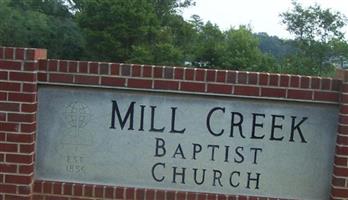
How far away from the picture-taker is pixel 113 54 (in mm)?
45281

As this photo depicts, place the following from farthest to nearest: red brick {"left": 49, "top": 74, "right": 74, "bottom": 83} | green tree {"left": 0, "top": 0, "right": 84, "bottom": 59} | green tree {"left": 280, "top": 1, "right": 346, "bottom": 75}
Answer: green tree {"left": 0, "top": 0, "right": 84, "bottom": 59}
green tree {"left": 280, "top": 1, "right": 346, "bottom": 75}
red brick {"left": 49, "top": 74, "right": 74, "bottom": 83}

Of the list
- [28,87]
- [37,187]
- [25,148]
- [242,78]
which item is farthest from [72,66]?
[242,78]

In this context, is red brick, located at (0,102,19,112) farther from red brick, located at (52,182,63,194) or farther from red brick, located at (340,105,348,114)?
red brick, located at (340,105,348,114)

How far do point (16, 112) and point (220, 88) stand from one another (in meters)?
1.52

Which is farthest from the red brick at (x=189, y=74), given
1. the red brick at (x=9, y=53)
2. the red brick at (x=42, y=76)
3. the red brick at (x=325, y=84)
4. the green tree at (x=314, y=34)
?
the green tree at (x=314, y=34)

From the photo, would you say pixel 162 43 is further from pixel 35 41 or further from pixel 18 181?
pixel 18 181

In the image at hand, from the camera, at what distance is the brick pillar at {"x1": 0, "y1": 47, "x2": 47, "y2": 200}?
15.2 feet

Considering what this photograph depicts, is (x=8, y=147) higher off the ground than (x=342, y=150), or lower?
lower

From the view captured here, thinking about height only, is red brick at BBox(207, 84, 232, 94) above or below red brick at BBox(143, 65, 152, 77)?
below

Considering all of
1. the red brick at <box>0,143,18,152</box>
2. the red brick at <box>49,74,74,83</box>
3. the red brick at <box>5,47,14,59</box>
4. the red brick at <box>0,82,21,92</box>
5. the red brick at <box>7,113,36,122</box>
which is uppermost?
the red brick at <box>5,47,14,59</box>

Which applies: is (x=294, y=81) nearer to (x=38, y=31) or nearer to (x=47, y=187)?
(x=47, y=187)

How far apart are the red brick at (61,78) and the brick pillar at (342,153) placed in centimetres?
200

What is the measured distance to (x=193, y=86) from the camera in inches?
181

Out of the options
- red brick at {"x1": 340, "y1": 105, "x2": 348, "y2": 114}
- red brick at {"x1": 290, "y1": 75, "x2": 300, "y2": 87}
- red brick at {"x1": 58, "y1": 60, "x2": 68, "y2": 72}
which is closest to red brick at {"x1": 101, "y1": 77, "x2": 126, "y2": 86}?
red brick at {"x1": 58, "y1": 60, "x2": 68, "y2": 72}
